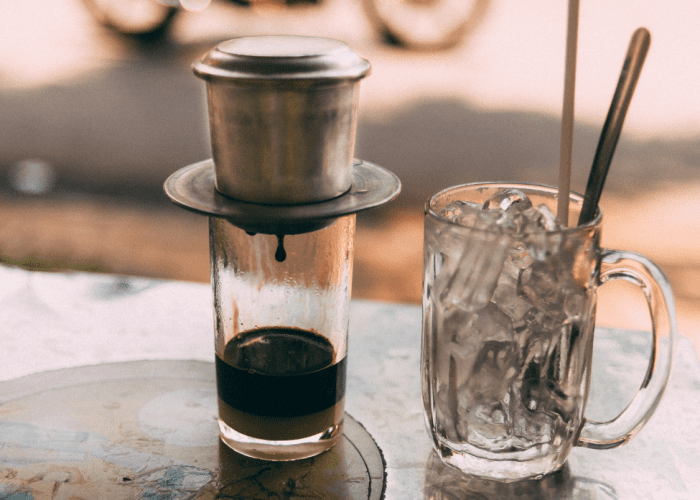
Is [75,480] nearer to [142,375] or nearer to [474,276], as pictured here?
[142,375]

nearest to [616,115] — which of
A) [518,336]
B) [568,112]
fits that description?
[568,112]

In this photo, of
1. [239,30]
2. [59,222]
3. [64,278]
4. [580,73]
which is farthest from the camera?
[239,30]

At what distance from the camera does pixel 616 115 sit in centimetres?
50

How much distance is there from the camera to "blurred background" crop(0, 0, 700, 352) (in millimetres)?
2162

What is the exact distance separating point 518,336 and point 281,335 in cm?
20

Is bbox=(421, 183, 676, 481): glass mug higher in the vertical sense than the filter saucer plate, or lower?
lower

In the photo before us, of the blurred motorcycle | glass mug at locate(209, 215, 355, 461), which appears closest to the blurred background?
the blurred motorcycle

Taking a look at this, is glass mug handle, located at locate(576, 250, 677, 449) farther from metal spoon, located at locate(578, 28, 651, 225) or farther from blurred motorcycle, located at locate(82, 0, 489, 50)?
blurred motorcycle, located at locate(82, 0, 489, 50)

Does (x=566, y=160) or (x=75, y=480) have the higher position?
(x=566, y=160)

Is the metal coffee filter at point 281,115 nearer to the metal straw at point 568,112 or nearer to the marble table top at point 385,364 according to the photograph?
the metal straw at point 568,112

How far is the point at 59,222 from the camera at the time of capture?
230 centimetres

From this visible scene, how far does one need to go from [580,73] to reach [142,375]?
263 cm

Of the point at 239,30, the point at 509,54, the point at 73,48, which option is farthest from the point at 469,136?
the point at 73,48

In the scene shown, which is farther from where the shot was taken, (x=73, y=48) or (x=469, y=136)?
(x=73, y=48)
